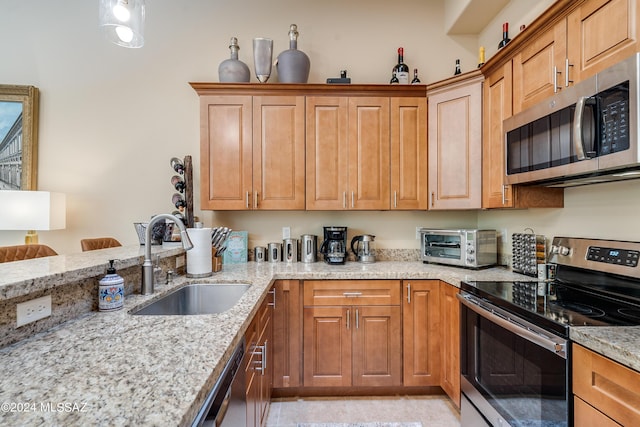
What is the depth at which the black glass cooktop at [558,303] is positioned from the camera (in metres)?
1.16

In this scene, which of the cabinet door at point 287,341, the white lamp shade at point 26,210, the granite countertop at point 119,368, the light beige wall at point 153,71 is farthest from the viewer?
the light beige wall at point 153,71

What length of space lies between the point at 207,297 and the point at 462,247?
1752 mm

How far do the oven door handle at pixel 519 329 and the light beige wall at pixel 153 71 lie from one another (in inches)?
46.1

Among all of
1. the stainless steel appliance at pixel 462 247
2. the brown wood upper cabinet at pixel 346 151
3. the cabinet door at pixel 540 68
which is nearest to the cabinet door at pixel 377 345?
the stainless steel appliance at pixel 462 247

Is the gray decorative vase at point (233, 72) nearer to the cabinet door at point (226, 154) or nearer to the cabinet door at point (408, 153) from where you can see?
the cabinet door at point (226, 154)

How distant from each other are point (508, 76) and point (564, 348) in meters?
1.59

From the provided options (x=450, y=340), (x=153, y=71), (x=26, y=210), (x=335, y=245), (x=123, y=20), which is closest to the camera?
(x=123, y=20)

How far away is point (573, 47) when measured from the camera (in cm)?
147

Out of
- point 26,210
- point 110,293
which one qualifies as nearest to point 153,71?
point 26,210

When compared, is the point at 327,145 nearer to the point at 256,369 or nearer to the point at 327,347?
the point at 327,347

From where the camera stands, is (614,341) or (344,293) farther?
(344,293)

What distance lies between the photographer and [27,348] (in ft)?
2.90

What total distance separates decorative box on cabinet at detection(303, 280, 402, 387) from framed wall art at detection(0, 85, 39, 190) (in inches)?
104

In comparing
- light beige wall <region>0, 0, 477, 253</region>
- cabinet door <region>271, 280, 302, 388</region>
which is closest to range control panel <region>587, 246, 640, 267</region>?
light beige wall <region>0, 0, 477, 253</region>
